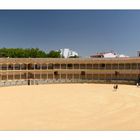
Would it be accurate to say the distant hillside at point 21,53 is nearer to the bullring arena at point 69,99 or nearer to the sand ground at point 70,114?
the bullring arena at point 69,99

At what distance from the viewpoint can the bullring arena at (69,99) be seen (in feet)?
79.1

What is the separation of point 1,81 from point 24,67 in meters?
8.09

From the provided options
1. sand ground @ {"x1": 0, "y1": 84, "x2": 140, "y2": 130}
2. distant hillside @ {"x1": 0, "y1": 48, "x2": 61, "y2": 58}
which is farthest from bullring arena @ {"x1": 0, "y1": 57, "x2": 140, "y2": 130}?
distant hillside @ {"x1": 0, "y1": 48, "x2": 61, "y2": 58}

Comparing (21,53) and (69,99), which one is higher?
(21,53)

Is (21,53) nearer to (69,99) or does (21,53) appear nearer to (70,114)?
(69,99)

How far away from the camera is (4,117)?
1030 inches

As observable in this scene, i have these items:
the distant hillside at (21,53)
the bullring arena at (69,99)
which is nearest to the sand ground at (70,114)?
the bullring arena at (69,99)

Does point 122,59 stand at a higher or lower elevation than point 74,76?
higher

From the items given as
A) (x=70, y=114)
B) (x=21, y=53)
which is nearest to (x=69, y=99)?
(x=70, y=114)

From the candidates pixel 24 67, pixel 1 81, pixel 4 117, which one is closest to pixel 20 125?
pixel 4 117

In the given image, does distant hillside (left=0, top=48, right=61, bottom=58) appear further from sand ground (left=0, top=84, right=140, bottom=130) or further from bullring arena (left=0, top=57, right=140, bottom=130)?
sand ground (left=0, top=84, right=140, bottom=130)

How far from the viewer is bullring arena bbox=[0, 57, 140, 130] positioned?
2411 cm

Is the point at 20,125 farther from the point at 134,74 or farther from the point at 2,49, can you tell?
the point at 2,49

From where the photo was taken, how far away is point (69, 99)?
125 ft
